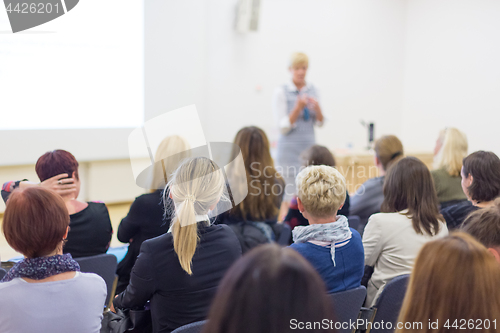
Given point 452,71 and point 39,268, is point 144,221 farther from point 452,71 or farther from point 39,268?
point 452,71

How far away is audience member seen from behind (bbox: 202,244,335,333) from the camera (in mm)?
630

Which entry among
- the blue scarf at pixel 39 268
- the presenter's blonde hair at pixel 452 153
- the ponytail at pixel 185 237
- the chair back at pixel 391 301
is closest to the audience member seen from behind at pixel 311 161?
the presenter's blonde hair at pixel 452 153

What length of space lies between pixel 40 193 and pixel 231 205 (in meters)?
1.14

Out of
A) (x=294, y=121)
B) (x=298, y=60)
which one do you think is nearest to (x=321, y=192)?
(x=294, y=121)

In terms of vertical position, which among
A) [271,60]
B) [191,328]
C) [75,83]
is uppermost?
[271,60]

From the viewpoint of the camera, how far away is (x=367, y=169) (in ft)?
17.2

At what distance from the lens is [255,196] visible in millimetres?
2398

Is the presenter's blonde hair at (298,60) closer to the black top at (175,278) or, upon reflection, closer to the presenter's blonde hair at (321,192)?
the presenter's blonde hair at (321,192)

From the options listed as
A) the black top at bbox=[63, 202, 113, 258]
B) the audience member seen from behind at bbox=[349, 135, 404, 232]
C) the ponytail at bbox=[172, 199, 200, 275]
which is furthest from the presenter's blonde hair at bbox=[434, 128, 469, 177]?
the black top at bbox=[63, 202, 113, 258]

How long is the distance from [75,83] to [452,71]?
4.83m

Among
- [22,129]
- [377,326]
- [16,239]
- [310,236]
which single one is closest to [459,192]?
[377,326]

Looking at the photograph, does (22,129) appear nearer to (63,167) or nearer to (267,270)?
(63,167)

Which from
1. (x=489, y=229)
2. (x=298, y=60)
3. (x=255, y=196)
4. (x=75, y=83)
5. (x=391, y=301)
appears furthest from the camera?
(x=75, y=83)

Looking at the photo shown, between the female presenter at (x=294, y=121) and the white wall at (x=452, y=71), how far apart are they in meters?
2.86
